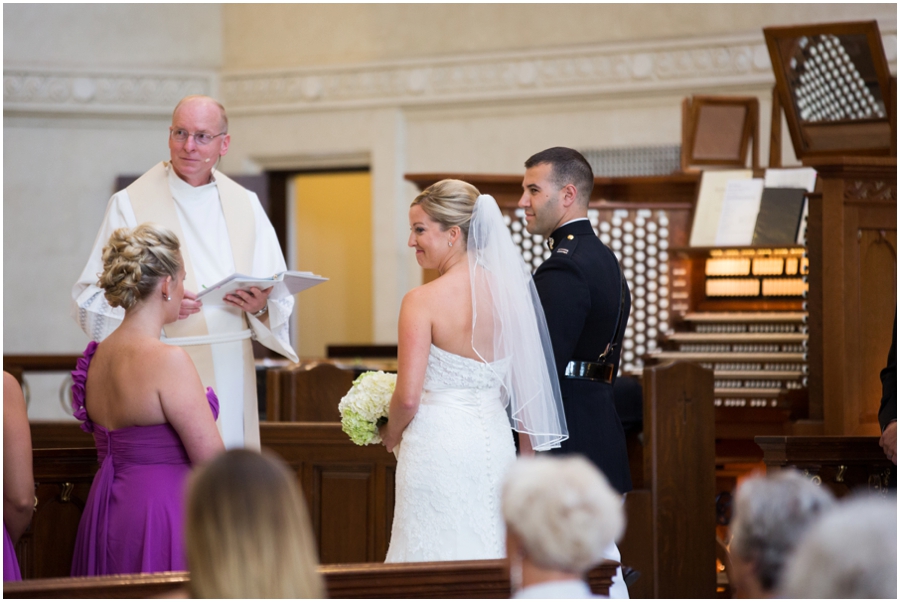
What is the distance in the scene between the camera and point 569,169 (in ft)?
11.9

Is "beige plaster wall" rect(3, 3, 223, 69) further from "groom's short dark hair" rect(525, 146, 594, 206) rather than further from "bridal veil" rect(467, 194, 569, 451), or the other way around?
"bridal veil" rect(467, 194, 569, 451)

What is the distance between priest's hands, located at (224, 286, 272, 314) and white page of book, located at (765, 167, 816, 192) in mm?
3867

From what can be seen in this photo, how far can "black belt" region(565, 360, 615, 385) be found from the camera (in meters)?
3.59

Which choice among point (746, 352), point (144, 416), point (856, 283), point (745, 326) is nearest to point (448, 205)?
point (144, 416)

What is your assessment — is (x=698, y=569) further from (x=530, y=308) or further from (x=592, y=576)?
(x=592, y=576)

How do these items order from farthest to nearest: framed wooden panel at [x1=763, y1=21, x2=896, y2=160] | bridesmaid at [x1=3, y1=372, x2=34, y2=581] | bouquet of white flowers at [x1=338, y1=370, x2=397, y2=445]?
framed wooden panel at [x1=763, y1=21, x2=896, y2=160], bouquet of white flowers at [x1=338, y1=370, x2=397, y2=445], bridesmaid at [x1=3, y1=372, x2=34, y2=581]

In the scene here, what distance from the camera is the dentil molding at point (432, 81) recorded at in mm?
8781

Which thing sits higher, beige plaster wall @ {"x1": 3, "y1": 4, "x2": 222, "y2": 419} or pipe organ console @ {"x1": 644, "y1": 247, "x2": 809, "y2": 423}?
beige plaster wall @ {"x1": 3, "y1": 4, "x2": 222, "y2": 419}

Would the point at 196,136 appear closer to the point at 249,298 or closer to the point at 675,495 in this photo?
the point at 249,298

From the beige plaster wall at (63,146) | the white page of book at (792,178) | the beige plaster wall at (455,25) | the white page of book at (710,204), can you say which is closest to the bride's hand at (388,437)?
the white page of book at (710,204)

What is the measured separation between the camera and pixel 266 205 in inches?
377

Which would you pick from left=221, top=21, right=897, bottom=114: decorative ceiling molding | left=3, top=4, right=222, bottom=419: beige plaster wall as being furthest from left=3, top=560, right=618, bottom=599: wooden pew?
left=3, top=4, right=222, bottom=419: beige plaster wall

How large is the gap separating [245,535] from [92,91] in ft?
30.0

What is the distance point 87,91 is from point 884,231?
24.7ft
